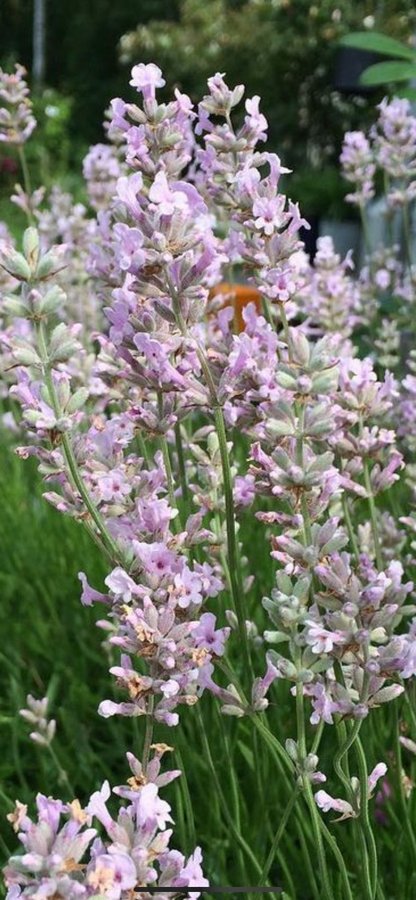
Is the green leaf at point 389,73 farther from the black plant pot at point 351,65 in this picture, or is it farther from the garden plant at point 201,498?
the black plant pot at point 351,65

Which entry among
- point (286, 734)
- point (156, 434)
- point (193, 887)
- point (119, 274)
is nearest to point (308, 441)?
point (156, 434)

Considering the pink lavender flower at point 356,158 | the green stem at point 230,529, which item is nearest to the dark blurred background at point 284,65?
the pink lavender flower at point 356,158

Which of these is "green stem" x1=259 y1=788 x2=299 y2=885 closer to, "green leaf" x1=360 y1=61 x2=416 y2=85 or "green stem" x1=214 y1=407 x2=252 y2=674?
"green stem" x1=214 y1=407 x2=252 y2=674

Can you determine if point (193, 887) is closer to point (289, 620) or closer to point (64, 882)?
point (64, 882)

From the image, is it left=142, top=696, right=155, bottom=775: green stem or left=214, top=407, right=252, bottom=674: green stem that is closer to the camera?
left=142, top=696, right=155, bottom=775: green stem

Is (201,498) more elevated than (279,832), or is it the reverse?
(201,498)

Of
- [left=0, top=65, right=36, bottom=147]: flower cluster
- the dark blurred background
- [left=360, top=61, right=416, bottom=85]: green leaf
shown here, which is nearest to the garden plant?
[left=360, top=61, right=416, bottom=85]: green leaf

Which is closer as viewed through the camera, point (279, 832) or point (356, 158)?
point (279, 832)

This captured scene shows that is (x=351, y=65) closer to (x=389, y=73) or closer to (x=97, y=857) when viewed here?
(x=389, y=73)

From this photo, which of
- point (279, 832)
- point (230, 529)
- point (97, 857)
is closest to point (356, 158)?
point (230, 529)
